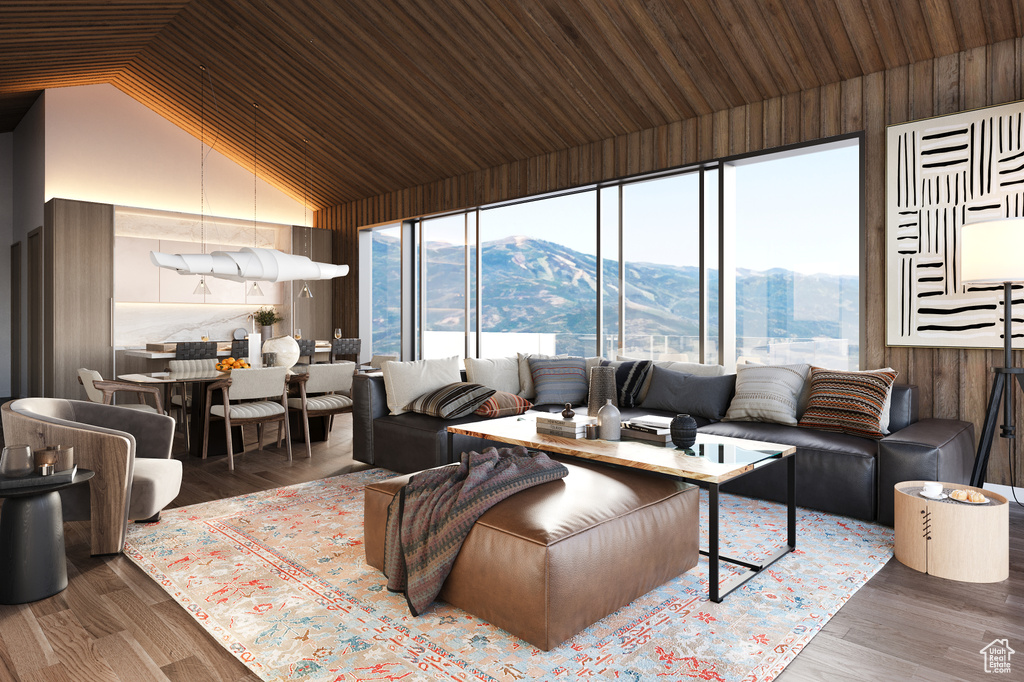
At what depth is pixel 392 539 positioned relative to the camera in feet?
8.28

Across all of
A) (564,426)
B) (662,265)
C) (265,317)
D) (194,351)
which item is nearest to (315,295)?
(265,317)

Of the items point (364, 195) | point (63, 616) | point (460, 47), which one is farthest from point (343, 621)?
point (364, 195)

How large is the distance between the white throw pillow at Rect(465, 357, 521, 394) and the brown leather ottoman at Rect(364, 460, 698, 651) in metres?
2.56

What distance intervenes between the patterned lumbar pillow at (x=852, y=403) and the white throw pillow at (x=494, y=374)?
2.35m

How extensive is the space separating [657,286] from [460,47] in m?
5.82

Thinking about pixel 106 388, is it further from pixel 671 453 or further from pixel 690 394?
pixel 690 394

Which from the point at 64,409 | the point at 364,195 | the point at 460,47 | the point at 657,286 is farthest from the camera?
the point at 657,286

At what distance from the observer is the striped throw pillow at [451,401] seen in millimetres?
4473

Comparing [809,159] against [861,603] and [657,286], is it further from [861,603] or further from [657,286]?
[861,603]

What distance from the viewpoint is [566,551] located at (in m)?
2.09

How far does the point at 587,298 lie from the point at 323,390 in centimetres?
709

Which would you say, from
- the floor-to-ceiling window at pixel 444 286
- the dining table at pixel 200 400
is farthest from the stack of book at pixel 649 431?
the floor-to-ceiling window at pixel 444 286

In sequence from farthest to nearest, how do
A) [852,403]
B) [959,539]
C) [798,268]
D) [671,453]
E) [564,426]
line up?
[798,268] → [852,403] → [564,426] → [671,453] → [959,539]

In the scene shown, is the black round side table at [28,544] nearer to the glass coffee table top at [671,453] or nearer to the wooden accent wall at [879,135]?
the glass coffee table top at [671,453]
